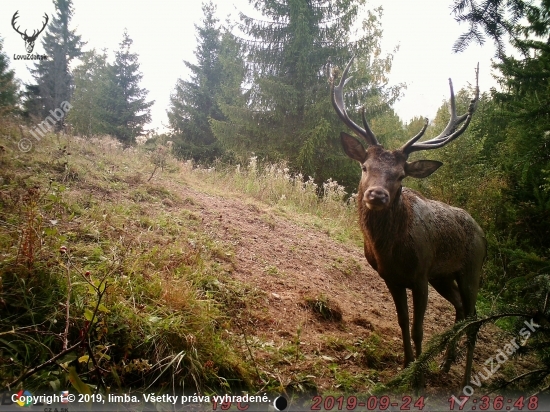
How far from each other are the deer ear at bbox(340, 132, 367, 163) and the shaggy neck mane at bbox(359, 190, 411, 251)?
558 millimetres

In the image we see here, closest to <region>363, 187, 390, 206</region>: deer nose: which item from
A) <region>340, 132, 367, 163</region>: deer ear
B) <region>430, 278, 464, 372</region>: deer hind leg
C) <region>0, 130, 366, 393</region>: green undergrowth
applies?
<region>340, 132, 367, 163</region>: deer ear

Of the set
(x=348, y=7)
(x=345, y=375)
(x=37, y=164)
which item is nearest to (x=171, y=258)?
(x=345, y=375)

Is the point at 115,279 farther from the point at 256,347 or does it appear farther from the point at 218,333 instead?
the point at 256,347

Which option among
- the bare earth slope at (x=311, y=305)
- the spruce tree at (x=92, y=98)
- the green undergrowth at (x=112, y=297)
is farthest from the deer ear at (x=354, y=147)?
the spruce tree at (x=92, y=98)

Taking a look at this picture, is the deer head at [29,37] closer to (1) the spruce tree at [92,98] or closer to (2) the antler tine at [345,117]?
(2) the antler tine at [345,117]

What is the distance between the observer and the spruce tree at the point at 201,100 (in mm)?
18906

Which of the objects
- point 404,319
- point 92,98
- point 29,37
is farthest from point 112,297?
point 92,98

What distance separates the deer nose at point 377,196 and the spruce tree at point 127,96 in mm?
21372

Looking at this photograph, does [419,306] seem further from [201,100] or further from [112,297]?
[201,100]

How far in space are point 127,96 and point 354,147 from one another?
23.0 meters

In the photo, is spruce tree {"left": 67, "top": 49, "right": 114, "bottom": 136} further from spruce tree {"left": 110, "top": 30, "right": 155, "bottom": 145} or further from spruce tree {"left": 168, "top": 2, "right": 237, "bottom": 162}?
spruce tree {"left": 168, "top": 2, "right": 237, "bottom": 162}

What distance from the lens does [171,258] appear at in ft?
11.2

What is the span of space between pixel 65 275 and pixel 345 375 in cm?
234

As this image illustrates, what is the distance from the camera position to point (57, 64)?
2100 cm
